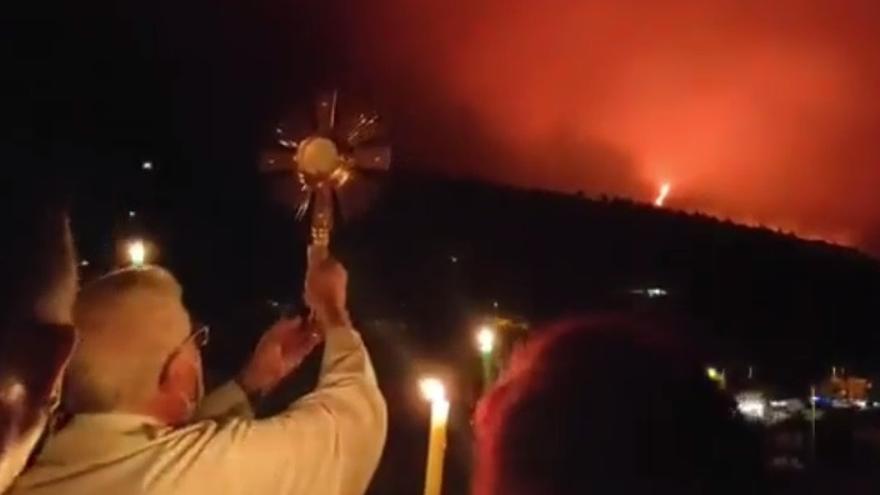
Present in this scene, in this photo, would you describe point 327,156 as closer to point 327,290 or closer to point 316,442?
point 327,290

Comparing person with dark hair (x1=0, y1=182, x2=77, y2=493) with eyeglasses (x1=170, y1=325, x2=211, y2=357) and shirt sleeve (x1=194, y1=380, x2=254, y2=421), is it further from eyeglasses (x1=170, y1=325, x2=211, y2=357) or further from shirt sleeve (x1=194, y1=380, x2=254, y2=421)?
shirt sleeve (x1=194, y1=380, x2=254, y2=421)

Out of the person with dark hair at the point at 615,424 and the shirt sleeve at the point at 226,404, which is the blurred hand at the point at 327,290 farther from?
the person with dark hair at the point at 615,424

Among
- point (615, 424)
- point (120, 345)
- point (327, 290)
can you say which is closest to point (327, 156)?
point (327, 290)

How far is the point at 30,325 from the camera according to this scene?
174cm

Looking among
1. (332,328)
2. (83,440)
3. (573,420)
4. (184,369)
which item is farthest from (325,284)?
(573,420)

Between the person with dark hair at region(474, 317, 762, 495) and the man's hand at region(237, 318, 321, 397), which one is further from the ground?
the man's hand at region(237, 318, 321, 397)

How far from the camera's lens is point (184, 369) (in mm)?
1740

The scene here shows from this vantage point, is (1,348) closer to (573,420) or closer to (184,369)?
(184,369)

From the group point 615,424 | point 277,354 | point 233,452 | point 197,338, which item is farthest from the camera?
point 277,354

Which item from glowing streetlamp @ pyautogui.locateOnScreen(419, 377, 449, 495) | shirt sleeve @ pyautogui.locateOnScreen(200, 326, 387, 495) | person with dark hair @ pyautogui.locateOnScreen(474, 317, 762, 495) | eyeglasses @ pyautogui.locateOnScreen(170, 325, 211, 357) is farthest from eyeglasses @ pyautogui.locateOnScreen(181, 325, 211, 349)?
person with dark hair @ pyautogui.locateOnScreen(474, 317, 762, 495)

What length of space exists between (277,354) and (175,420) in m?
0.20

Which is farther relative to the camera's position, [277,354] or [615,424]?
[277,354]

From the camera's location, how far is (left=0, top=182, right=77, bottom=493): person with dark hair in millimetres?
1670

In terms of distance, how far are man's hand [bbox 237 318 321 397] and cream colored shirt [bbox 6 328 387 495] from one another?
0.58ft
